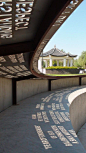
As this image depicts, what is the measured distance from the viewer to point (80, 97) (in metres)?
19.0

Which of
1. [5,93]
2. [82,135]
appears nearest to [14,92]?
[5,93]

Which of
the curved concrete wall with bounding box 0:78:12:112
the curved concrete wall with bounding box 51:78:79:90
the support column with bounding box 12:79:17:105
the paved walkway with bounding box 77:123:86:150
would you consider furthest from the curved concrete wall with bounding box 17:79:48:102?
the paved walkway with bounding box 77:123:86:150

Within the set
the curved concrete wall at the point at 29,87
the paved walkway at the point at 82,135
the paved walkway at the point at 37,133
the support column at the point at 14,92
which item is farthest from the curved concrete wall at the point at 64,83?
the paved walkway at the point at 37,133

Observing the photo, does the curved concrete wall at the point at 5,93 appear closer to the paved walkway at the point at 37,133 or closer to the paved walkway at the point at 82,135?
the paved walkway at the point at 37,133

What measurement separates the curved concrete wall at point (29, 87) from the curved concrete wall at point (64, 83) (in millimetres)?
2299

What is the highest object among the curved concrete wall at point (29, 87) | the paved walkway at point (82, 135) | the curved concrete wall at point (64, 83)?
the curved concrete wall at point (29, 87)

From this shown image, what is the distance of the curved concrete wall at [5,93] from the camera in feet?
38.4

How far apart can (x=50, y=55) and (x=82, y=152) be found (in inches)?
1418

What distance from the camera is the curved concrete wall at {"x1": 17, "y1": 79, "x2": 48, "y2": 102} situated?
52.9ft

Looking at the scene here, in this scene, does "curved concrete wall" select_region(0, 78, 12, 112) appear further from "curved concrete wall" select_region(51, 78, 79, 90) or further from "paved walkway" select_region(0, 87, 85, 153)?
"curved concrete wall" select_region(51, 78, 79, 90)

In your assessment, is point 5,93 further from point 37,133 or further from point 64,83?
point 64,83

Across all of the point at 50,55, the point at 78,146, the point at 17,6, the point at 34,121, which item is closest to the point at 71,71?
the point at 50,55

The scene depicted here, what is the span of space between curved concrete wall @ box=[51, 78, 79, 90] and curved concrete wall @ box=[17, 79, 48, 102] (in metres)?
2.30

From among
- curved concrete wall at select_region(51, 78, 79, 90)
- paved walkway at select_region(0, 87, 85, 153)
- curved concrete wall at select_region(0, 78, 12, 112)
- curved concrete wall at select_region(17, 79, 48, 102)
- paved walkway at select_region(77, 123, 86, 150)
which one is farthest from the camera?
curved concrete wall at select_region(51, 78, 79, 90)
